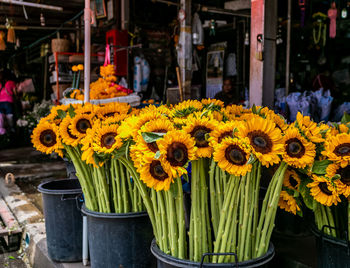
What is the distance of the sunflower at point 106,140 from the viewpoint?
1964mm

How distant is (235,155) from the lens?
61.9 inches

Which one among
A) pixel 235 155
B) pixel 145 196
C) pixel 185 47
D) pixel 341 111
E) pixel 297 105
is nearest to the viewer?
→ pixel 235 155

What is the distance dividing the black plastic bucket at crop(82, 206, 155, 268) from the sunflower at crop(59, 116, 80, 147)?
47 cm

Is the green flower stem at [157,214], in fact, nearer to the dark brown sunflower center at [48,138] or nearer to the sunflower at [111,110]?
the sunflower at [111,110]

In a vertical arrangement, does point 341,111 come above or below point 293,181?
above

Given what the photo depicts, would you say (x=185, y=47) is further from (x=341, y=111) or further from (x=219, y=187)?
(x=219, y=187)

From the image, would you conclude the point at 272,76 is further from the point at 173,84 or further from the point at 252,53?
the point at 173,84

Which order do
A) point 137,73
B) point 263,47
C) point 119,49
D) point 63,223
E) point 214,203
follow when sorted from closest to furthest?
point 214,203
point 63,223
point 263,47
point 119,49
point 137,73

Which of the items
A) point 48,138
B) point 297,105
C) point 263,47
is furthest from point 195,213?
point 297,105

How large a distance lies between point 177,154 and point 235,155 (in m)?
0.26

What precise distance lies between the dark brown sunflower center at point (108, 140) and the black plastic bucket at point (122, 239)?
56 centimetres

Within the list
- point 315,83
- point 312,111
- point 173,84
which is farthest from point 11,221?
point 315,83

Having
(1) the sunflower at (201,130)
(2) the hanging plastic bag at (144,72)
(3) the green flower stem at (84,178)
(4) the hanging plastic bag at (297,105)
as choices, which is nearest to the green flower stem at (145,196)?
(1) the sunflower at (201,130)

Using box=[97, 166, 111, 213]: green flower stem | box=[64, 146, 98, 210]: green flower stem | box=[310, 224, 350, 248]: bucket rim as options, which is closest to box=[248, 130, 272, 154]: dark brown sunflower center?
box=[310, 224, 350, 248]: bucket rim
